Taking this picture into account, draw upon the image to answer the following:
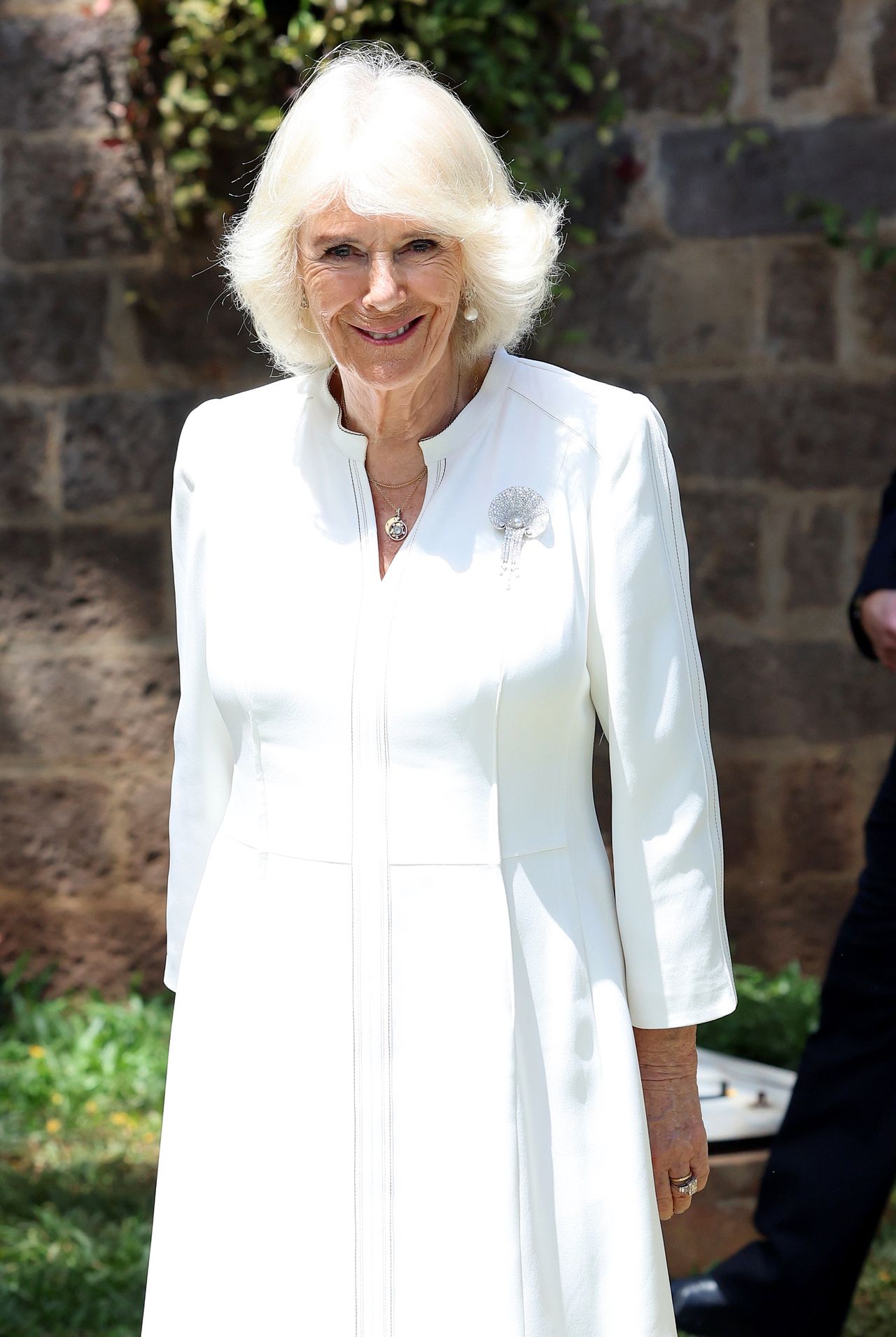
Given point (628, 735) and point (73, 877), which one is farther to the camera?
point (73, 877)

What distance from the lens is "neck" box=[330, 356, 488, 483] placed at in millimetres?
1897

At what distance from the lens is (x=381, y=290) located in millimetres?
1765

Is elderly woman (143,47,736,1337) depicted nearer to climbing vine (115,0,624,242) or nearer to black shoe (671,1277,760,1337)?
black shoe (671,1277,760,1337)

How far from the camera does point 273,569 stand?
6.18 feet

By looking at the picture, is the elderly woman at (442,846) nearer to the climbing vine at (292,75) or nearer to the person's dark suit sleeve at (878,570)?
the person's dark suit sleeve at (878,570)

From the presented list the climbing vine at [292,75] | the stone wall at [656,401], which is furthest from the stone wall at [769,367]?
the climbing vine at [292,75]

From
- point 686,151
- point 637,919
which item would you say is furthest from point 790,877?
point 637,919

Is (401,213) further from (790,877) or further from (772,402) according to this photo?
(790,877)

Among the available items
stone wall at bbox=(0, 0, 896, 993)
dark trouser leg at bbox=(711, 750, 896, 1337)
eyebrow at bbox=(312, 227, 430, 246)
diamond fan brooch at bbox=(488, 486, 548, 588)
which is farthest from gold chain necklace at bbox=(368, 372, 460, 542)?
stone wall at bbox=(0, 0, 896, 993)

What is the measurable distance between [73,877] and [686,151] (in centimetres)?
243

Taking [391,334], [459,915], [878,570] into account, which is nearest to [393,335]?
[391,334]

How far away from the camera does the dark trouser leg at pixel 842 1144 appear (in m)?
2.73

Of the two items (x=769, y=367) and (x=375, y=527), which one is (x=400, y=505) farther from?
(x=769, y=367)

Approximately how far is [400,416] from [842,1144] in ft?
5.28
